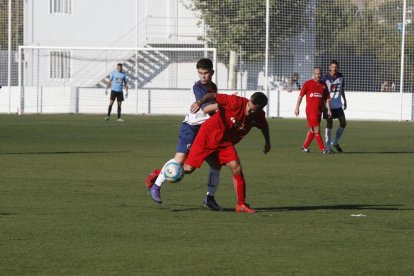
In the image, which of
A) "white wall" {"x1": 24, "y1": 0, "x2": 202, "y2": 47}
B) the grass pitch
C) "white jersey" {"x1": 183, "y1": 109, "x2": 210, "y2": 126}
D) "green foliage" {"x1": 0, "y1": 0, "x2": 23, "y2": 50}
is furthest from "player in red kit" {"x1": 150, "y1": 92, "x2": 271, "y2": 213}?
"white wall" {"x1": 24, "y1": 0, "x2": 202, "y2": 47}

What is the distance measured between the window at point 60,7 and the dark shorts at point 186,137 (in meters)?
42.2

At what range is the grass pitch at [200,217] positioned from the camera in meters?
9.05

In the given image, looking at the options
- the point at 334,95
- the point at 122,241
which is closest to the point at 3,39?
the point at 334,95

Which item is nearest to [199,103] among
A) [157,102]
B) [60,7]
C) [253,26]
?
[253,26]

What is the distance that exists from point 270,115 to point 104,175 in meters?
29.4

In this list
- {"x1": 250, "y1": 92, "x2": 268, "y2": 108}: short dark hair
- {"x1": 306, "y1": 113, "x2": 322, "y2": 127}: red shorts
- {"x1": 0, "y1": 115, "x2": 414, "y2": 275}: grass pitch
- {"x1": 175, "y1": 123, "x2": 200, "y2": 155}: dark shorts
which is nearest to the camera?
{"x1": 0, "y1": 115, "x2": 414, "y2": 275}: grass pitch

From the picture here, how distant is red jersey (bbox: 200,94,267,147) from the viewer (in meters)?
12.5

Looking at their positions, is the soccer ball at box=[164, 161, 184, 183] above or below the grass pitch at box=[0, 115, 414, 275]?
above

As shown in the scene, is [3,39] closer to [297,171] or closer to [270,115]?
[270,115]

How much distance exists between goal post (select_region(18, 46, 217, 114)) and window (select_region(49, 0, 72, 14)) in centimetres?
358

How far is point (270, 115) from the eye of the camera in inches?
1843

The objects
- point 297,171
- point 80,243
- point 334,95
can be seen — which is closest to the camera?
point 80,243

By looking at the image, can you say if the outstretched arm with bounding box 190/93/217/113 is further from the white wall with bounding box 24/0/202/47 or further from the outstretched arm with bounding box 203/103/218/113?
the white wall with bounding box 24/0/202/47

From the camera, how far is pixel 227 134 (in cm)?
1272
